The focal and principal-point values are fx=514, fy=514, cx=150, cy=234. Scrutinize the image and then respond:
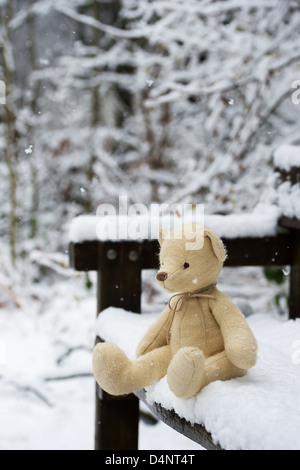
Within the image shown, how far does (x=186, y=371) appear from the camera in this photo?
2.89ft

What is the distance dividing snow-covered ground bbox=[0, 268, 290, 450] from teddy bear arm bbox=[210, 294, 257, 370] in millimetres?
1234

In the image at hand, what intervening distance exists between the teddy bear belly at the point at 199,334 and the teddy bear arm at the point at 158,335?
0.17ft

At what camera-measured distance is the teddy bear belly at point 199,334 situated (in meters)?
1.04

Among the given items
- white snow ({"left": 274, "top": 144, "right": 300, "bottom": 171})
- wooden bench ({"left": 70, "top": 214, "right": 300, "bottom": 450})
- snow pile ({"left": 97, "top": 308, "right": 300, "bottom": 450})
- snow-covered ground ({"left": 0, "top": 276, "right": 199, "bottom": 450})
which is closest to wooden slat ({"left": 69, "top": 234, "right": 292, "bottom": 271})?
wooden bench ({"left": 70, "top": 214, "right": 300, "bottom": 450})

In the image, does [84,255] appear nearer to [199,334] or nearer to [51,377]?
[199,334]

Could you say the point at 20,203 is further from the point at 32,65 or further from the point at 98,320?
the point at 98,320

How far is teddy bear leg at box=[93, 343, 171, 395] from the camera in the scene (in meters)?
0.99

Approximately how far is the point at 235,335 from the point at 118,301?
778 millimetres

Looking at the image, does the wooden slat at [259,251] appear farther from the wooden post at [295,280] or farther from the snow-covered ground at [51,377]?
the snow-covered ground at [51,377]

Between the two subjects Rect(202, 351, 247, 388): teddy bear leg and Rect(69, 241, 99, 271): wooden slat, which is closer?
Rect(202, 351, 247, 388): teddy bear leg

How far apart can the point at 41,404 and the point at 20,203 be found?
271 cm

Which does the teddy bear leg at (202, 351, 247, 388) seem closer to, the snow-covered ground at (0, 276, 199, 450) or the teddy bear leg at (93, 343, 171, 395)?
the teddy bear leg at (93, 343, 171, 395)

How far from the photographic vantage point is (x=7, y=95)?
14.9ft
